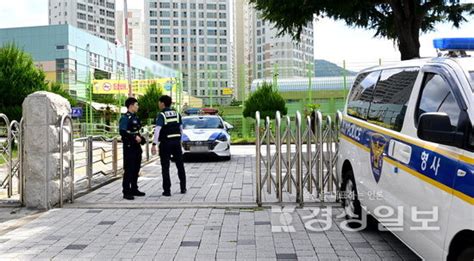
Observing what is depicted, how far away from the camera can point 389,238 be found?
5.71m

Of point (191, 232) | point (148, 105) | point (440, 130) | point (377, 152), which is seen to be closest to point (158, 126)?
point (191, 232)

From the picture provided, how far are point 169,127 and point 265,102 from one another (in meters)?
17.2

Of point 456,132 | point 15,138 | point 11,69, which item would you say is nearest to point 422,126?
point 456,132

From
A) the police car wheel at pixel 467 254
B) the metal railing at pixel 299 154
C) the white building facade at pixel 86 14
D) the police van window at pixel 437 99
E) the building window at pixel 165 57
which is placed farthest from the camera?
the building window at pixel 165 57

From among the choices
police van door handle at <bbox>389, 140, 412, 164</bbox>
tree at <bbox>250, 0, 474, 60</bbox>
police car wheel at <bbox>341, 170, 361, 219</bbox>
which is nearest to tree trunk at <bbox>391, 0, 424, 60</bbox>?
tree at <bbox>250, 0, 474, 60</bbox>

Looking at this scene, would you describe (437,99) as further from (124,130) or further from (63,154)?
(63,154)

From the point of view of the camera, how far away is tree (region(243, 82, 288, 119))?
25375 mm

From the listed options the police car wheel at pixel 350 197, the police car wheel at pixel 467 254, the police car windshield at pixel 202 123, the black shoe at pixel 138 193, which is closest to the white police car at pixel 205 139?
the police car windshield at pixel 202 123

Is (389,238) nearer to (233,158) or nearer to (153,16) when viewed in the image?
(233,158)

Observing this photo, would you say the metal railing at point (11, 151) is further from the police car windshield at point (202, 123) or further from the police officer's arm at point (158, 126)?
the police car windshield at point (202, 123)

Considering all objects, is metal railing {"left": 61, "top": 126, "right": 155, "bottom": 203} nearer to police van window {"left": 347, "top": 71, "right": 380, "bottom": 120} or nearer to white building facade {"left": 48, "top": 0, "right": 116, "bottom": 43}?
police van window {"left": 347, "top": 71, "right": 380, "bottom": 120}

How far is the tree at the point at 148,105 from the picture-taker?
33.0 metres

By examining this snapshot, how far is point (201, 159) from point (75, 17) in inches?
4151

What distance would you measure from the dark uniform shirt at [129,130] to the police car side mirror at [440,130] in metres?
5.75
